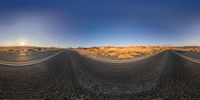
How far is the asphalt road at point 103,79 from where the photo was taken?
102 ft

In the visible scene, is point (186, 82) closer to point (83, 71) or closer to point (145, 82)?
point (145, 82)

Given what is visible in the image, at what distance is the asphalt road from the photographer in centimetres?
3111

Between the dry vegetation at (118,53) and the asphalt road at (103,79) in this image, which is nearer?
the asphalt road at (103,79)

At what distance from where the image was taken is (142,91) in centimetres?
3178

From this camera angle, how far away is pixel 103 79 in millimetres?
34969

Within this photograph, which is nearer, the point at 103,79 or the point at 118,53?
the point at 103,79

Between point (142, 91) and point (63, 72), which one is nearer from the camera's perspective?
point (142, 91)

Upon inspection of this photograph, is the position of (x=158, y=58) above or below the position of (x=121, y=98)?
above

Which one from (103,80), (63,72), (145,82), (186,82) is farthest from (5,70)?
(186,82)

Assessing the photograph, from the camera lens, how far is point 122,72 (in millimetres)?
36625

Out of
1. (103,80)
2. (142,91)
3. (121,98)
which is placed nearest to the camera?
(121,98)

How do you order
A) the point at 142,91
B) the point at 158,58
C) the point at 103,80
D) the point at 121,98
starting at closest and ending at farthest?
the point at 121,98, the point at 142,91, the point at 103,80, the point at 158,58

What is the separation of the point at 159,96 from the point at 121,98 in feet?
10.2

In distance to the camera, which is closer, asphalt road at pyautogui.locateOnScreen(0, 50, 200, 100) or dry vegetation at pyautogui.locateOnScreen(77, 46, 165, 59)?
asphalt road at pyautogui.locateOnScreen(0, 50, 200, 100)
